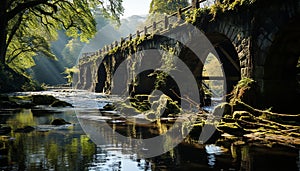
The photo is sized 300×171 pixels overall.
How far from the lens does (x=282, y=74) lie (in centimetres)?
1202

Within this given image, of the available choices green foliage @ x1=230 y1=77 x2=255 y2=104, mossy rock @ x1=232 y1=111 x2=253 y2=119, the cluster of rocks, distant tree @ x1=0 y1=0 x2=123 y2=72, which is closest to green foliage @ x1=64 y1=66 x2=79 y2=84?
distant tree @ x1=0 y1=0 x2=123 y2=72

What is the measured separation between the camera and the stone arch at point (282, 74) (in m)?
11.3

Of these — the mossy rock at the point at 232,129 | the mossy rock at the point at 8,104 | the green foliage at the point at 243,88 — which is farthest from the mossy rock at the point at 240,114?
the mossy rock at the point at 8,104

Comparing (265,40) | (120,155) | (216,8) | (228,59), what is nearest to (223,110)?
(265,40)

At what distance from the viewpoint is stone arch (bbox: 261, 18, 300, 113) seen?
1127 cm

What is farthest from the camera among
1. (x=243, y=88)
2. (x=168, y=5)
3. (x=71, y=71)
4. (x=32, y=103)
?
(x=71, y=71)

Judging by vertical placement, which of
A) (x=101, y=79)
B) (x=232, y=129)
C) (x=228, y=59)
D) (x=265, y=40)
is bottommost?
(x=232, y=129)

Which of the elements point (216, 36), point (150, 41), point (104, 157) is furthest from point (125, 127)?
point (150, 41)

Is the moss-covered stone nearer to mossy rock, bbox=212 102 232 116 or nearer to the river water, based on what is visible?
→ mossy rock, bbox=212 102 232 116

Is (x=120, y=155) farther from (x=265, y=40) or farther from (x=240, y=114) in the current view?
(x=265, y=40)

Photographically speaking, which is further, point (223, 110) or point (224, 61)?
point (224, 61)

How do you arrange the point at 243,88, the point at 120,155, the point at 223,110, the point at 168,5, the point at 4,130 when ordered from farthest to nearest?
the point at 168,5
the point at 243,88
the point at 223,110
the point at 4,130
the point at 120,155

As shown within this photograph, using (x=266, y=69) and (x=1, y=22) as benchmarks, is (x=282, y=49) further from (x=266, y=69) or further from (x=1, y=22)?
(x=1, y=22)

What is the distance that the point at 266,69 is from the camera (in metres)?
11.5
